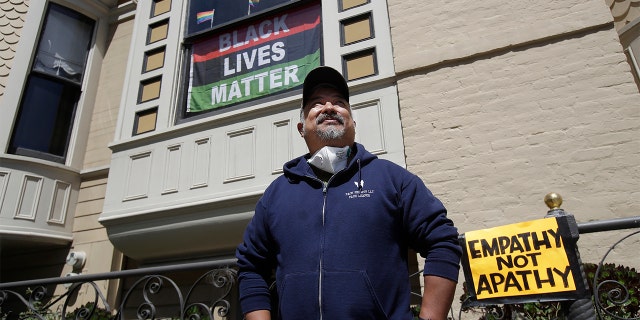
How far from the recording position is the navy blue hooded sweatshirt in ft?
4.96

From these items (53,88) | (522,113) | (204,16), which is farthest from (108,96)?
(522,113)

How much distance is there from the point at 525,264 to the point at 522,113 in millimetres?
2726

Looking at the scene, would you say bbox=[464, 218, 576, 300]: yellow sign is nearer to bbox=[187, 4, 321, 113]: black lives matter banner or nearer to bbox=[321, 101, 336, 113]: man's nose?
bbox=[321, 101, 336, 113]: man's nose

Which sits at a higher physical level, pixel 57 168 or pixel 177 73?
pixel 177 73

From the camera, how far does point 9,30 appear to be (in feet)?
24.2

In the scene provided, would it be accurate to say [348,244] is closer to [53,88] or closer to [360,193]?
[360,193]

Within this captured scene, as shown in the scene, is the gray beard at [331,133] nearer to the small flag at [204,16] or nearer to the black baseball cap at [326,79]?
the black baseball cap at [326,79]

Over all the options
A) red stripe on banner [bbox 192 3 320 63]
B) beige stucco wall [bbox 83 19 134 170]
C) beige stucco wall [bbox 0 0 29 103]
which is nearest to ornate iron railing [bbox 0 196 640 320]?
beige stucco wall [bbox 83 19 134 170]

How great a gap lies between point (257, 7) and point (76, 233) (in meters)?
4.96

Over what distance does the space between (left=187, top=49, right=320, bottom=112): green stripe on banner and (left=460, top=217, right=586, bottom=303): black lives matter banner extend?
3.92 m

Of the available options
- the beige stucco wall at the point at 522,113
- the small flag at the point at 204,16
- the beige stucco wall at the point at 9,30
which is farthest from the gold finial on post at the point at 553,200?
the beige stucco wall at the point at 9,30

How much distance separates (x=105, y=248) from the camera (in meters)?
6.64

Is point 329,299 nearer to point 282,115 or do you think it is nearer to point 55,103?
point 282,115

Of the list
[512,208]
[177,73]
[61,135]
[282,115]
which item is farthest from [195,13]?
[512,208]
